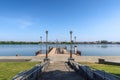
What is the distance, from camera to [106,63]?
3191 centimetres

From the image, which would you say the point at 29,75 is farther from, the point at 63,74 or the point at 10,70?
the point at 10,70

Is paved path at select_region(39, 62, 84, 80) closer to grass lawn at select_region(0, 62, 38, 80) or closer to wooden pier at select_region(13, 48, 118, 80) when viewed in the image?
wooden pier at select_region(13, 48, 118, 80)

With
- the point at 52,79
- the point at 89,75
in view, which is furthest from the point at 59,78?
the point at 89,75

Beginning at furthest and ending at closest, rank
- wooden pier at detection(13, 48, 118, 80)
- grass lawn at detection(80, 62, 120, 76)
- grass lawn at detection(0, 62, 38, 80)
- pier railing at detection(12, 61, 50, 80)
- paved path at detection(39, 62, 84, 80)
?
grass lawn at detection(80, 62, 120, 76)
grass lawn at detection(0, 62, 38, 80)
paved path at detection(39, 62, 84, 80)
wooden pier at detection(13, 48, 118, 80)
pier railing at detection(12, 61, 50, 80)

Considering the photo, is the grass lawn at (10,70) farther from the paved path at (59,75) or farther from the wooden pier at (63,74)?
the paved path at (59,75)

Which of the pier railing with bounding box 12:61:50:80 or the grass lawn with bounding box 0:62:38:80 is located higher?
the pier railing with bounding box 12:61:50:80

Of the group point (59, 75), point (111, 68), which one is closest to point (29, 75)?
point (59, 75)

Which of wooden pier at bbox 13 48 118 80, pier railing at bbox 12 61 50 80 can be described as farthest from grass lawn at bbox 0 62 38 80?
pier railing at bbox 12 61 50 80

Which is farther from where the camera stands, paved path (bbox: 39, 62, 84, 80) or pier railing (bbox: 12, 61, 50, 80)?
paved path (bbox: 39, 62, 84, 80)

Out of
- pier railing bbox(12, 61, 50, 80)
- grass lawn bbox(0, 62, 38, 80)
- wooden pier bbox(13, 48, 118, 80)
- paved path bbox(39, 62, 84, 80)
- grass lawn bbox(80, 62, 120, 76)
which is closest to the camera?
pier railing bbox(12, 61, 50, 80)

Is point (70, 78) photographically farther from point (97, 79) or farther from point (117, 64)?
point (117, 64)

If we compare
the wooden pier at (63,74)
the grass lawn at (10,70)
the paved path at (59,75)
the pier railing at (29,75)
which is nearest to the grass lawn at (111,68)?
the wooden pier at (63,74)

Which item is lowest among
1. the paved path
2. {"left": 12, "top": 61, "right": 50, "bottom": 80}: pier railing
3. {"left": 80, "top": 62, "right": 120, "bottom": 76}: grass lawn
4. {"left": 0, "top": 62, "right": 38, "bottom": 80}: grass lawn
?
{"left": 0, "top": 62, "right": 38, "bottom": 80}: grass lawn

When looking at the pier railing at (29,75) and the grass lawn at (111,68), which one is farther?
the grass lawn at (111,68)
